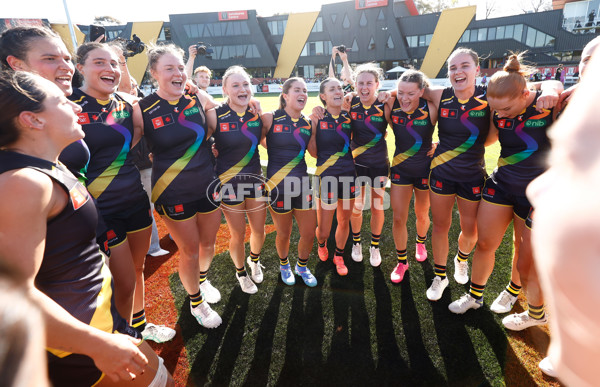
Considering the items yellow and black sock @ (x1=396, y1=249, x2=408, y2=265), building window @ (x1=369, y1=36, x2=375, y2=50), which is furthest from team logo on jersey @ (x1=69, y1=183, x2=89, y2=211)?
building window @ (x1=369, y1=36, x2=375, y2=50)

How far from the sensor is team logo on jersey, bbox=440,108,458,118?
3148mm

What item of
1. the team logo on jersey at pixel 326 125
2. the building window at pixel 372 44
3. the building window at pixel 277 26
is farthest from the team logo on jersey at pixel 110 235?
the building window at pixel 277 26

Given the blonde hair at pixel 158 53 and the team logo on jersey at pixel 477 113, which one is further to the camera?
the team logo on jersey at pixel 477 113

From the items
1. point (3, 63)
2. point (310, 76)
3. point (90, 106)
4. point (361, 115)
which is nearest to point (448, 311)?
→ point (361, 115)

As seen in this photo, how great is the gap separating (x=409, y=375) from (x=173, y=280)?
9.63 feet

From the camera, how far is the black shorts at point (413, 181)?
11.7 feet

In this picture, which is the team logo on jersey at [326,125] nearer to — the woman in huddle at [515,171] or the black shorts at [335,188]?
the black shorts at [335,188]

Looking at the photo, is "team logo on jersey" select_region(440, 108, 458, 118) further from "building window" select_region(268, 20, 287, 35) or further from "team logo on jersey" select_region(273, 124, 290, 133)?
"building window" select_region(268, 20, 287, 35)

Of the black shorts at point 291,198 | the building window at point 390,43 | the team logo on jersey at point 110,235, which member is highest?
the building window at point 390,43

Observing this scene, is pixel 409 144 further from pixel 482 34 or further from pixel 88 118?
pixel 482 34

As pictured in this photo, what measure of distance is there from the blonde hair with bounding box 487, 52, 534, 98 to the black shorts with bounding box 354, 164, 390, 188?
59.1 inches

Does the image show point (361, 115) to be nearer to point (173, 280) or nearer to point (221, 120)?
point (221, 120)

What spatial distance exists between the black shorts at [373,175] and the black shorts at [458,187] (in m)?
0.65

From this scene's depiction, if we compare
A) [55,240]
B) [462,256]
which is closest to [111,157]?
[55,240]
